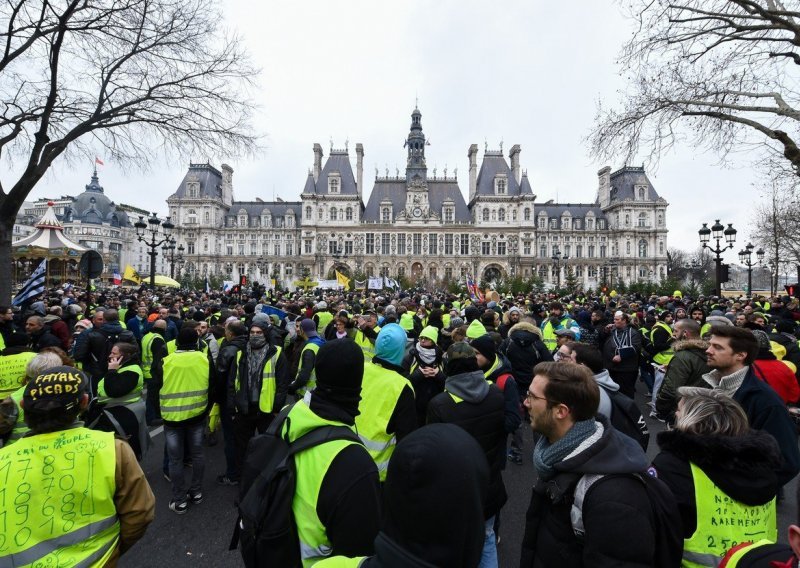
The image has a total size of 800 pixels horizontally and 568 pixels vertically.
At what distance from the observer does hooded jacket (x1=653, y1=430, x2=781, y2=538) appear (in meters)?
1.89

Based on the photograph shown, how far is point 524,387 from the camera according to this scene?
6.38 meters

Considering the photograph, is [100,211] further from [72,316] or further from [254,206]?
[72,316]

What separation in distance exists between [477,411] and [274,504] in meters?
1.79

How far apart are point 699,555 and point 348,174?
59.6m

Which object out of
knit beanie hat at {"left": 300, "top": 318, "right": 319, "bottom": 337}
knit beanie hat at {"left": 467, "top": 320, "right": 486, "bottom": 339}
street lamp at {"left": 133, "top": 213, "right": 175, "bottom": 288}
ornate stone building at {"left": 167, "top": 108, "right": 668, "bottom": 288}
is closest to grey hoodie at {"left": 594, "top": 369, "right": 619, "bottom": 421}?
knit beanie hat at {"left": 467, "top": 320, "right": 486, "bottom": 339}

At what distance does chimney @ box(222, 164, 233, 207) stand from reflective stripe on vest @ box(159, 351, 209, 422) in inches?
2495

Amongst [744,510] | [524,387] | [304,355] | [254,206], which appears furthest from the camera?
[254,206]

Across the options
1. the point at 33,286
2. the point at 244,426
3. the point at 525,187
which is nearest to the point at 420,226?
the point at 525,187

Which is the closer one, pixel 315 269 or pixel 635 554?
pixel 635 554

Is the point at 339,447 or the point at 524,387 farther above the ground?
the point at 339,447

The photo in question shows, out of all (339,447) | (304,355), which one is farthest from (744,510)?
(304,355)

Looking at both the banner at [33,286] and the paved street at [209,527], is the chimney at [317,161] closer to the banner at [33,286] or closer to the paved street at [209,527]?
the banner at [33,286]

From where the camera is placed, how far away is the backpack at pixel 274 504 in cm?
178

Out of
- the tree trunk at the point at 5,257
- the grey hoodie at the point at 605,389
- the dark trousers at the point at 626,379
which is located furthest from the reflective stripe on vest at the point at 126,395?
the tree trunk at the point at 5,257
